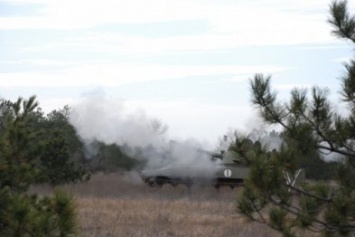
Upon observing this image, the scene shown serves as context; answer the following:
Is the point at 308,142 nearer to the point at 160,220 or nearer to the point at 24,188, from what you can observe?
the point at 24,188

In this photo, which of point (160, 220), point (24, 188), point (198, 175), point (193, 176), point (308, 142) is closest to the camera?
point (24, 188)

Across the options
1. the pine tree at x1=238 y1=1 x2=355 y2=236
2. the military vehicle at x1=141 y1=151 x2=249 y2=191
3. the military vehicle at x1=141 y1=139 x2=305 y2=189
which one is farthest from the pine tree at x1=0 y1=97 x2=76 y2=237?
the military vehicle at x1=141 y1=151 x2=249 y2=191

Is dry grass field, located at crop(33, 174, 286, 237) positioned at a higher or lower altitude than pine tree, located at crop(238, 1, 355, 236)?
lower

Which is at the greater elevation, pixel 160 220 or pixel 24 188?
pixel 24 188

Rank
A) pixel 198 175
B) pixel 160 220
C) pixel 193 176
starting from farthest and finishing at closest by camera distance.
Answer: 1. pixel 193 176
2. pixel 198 175
3. pixel 160 220

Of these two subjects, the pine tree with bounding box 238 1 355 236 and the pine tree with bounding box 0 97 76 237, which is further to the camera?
the pine tree with bounding box 238 1 355 236

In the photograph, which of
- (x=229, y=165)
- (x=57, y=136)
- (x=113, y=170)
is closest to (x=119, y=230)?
(x=57, y=136)

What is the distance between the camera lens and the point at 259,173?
6.30 m

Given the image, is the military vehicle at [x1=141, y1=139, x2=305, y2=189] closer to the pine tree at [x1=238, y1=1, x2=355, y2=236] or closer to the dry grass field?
the dry grass field

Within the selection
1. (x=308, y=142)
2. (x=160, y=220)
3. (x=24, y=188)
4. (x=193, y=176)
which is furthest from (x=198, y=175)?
(x=24, y=188)

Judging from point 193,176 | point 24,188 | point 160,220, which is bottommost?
point 160,220

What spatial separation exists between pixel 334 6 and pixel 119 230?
772cm

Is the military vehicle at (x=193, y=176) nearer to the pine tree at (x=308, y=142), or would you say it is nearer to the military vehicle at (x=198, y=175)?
the military vehicle at (x=198, y=175)

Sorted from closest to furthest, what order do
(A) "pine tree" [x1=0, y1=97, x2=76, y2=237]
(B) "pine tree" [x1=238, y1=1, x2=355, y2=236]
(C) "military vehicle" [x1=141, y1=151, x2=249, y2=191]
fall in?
(A) "pine tree" [x1=0, y1=97, x2=76, y2=237] < (B) "pine tree" [x1=238, y1=1, x2=355, y2=236] < (C) "military vehicle" [x1=141, y1=151, x2=249, y2=191]
